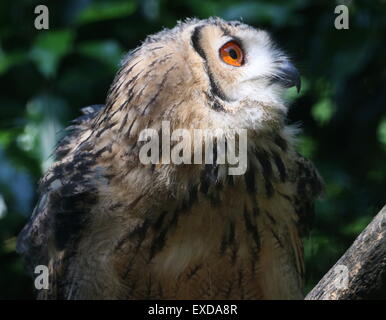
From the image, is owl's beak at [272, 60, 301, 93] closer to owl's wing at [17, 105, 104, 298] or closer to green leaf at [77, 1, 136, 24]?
owl's wing at [17, 105, 104, 298]

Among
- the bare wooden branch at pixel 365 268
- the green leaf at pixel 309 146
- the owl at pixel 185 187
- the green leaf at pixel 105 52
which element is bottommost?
the bare wooden branch at pixel 365 268

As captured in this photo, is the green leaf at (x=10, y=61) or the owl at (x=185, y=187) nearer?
the owl at (x=185, y=187)

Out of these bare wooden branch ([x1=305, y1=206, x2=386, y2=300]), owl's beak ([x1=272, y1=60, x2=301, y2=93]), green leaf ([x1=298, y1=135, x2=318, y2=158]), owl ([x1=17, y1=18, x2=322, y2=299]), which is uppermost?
green leaf ([x1=298, y1=135, x2=318, y2=158])

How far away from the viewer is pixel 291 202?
210 centimetres

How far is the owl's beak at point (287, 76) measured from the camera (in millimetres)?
2039

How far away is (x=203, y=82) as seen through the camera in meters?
1.88

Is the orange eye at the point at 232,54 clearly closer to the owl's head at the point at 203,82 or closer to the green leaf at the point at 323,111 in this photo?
the owl's head at the point at 203,82

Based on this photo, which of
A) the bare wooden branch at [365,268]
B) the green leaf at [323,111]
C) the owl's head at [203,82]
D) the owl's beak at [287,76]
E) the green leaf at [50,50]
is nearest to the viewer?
the bare wooden branch at [365,268]

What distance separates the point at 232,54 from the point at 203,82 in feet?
0.45

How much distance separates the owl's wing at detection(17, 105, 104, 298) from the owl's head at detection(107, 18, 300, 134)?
216 millimetres

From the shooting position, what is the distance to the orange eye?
76.3 inches

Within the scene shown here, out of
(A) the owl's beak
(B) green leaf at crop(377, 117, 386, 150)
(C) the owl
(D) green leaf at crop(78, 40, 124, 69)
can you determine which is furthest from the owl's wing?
(B) green leaf at crop(377, 117, 386, 150)

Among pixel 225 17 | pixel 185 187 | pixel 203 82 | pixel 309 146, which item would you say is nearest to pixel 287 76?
pixel 203 82

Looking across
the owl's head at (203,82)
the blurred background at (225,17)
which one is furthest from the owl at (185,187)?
the blurred background at (225,17)
